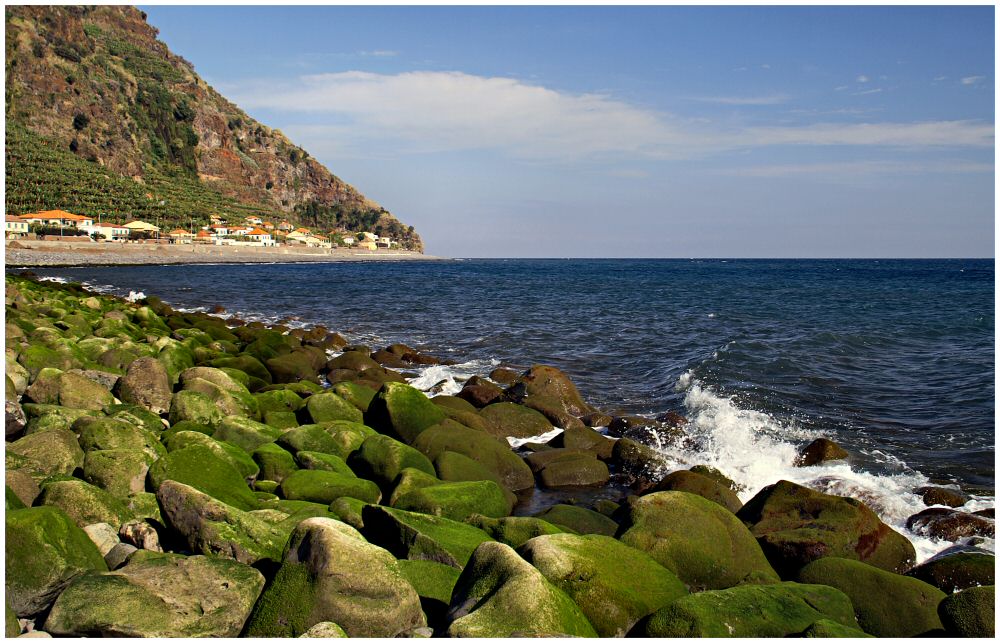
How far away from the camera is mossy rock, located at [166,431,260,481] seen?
732 cm

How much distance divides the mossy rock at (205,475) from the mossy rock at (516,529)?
2.21 m

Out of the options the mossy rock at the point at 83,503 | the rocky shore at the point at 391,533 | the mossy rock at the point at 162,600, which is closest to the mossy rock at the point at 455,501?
the rocky shore at the point at 391,533

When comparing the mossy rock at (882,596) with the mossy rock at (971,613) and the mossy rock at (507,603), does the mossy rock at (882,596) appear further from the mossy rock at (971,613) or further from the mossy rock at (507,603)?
the mossy rock at (507,603)

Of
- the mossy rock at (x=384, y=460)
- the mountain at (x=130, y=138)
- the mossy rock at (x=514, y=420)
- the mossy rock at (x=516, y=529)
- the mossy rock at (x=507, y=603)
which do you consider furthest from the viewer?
the mountain at (x=130, y=138)

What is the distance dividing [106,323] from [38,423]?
10019mm

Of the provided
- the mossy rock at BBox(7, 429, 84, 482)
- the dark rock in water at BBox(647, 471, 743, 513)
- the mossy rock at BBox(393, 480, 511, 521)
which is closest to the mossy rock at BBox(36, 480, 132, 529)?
the mossy rock at BBox(7, 429, 84, 482)

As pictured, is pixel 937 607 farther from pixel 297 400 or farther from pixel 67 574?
pixel 297 400

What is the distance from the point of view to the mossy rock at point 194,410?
923cm

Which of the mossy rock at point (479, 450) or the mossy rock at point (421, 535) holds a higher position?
the mossy rock at point (421, 535)

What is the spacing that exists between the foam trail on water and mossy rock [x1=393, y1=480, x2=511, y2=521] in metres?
3.89

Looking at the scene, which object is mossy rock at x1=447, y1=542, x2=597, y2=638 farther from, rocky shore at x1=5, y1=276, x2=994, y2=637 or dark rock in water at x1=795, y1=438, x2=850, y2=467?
dark rock in water at x1=795, y1=438, x2=850, y2=467

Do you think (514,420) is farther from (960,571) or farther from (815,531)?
(960,571)

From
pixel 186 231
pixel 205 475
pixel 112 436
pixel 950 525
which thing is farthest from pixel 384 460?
pixel 186 231

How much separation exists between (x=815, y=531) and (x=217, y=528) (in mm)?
5580
